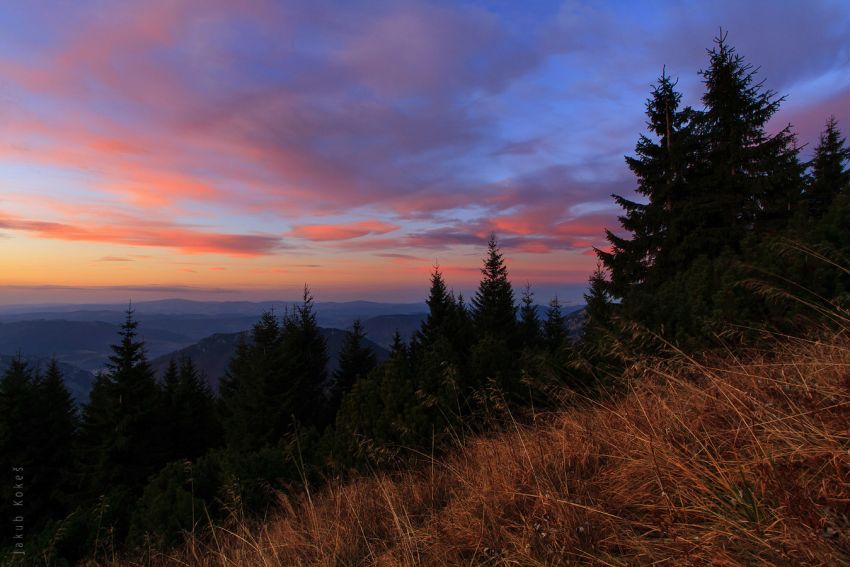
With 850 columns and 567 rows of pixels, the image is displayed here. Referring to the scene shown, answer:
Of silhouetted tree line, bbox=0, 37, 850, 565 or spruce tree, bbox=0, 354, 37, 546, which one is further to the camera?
spruce tree, bbox=0, 354, 37, 546

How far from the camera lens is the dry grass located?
158cm

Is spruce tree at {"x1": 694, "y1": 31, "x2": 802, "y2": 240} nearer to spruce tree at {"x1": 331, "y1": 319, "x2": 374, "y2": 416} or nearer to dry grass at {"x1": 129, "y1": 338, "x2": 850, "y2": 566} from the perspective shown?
dry grass at {"x1": 129, "y1": 338, "x2": 850, "y2": 566}

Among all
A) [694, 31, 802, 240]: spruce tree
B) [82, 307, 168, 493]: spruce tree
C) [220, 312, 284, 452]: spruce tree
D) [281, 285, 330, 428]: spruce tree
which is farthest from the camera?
[281, 285, 330, 428]: spruce tree

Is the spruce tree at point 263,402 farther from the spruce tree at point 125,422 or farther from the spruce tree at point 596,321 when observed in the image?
the spruce tree at point 596,321

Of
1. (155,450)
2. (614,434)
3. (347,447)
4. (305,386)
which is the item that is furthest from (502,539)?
(305,386)

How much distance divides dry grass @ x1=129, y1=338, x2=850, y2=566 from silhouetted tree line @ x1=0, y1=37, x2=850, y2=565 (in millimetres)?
862

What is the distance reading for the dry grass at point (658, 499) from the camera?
158cm

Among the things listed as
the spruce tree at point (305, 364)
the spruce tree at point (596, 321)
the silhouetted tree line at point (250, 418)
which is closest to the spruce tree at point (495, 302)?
the silhouetted tree line at point (250, 418)

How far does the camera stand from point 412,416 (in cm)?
639

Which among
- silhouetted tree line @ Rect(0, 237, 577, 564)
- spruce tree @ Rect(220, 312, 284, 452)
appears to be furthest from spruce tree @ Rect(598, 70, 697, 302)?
spruce tree @ Rect(220, 312, 284, 452)

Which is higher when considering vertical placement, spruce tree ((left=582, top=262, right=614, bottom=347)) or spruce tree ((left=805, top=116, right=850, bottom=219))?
spruce tree ((left=805, top=116, right=850, bottom=219))

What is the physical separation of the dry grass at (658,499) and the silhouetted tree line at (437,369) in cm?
86

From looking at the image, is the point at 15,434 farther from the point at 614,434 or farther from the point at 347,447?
the point at 614,434

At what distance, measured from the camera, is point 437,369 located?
7.71m
